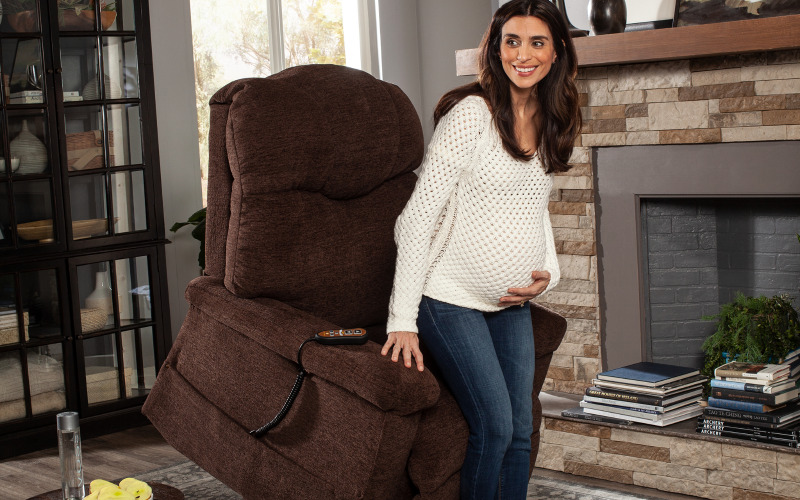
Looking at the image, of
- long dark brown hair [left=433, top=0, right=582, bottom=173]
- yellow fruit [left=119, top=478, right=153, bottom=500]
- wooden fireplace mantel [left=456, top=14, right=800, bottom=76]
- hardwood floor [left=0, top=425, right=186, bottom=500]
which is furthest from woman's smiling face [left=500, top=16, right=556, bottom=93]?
hardwood floor [left=0, top=425, right=186, bottom=500]

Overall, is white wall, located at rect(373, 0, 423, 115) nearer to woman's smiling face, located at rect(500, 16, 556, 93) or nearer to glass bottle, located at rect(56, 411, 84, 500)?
woman's smiling face, located at rect(500, 16, 556, 93)

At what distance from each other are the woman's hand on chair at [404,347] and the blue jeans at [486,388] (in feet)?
0.28

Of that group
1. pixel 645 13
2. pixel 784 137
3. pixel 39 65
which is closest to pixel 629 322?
pixel 784 137

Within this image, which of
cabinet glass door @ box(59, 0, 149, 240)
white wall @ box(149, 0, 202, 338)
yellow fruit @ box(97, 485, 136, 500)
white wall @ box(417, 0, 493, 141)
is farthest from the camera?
white wall @ box(417, 0, 493, 141)

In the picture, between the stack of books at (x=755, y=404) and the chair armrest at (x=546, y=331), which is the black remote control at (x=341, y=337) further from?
the stack of books at (x=755, y=404)

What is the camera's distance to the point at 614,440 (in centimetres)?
270

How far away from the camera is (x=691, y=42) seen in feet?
8.82

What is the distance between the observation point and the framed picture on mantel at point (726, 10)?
8.89 feet

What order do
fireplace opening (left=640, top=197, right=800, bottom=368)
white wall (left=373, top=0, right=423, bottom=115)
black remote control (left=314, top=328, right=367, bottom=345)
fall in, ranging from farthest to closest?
1. white wall (left=373, top=0, right=423, bottom=115)
2. fireplace opening (left=640, top=197, right=800, bottom=368)
3. black remote control (left=314, top=328, right=367, bottom=345)

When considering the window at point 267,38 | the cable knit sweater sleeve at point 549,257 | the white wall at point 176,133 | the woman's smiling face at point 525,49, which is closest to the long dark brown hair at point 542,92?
the woman's smiling face at point 525,49

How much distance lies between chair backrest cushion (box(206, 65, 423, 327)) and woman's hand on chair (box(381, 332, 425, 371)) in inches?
14.4

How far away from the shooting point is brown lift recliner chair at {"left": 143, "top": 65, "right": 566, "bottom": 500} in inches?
71.3

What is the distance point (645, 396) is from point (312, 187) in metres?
1.20

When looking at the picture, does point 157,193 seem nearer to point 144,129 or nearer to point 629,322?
point 144,129
